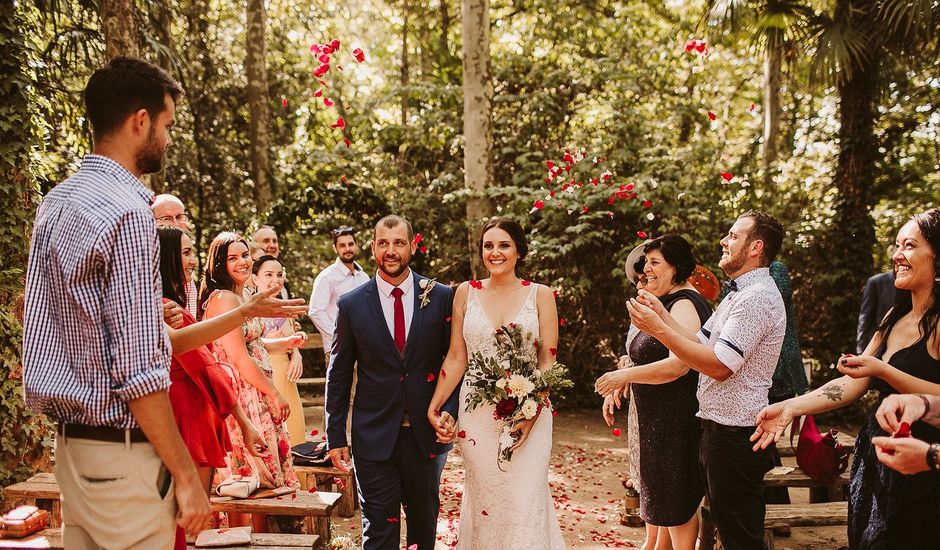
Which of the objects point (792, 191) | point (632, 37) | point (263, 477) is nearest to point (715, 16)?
point (792, 191)

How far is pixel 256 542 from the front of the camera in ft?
12.5

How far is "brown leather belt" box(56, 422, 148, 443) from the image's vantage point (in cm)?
213

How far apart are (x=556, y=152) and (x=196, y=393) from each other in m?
8.80

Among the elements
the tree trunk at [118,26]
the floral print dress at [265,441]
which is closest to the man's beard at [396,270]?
the floral print dress at [265,441]

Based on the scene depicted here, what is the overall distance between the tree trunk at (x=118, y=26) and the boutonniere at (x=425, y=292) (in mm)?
4403

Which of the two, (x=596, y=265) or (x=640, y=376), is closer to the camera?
(x=640, y=376)

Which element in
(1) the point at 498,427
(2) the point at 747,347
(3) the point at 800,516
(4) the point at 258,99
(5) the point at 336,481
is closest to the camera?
(2) the point at 747,347

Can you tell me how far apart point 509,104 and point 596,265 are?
134 inches

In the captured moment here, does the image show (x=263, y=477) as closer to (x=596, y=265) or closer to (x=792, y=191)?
(x=596, y=265)

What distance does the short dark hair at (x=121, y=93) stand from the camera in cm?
218

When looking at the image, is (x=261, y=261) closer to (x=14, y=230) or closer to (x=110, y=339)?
(x=14, y=230)

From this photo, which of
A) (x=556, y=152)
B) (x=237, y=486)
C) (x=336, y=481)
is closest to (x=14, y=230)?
(x=237, y=486)

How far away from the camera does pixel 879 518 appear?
10.1 feet

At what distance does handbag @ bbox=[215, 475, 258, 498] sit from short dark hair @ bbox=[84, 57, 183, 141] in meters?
2.76
